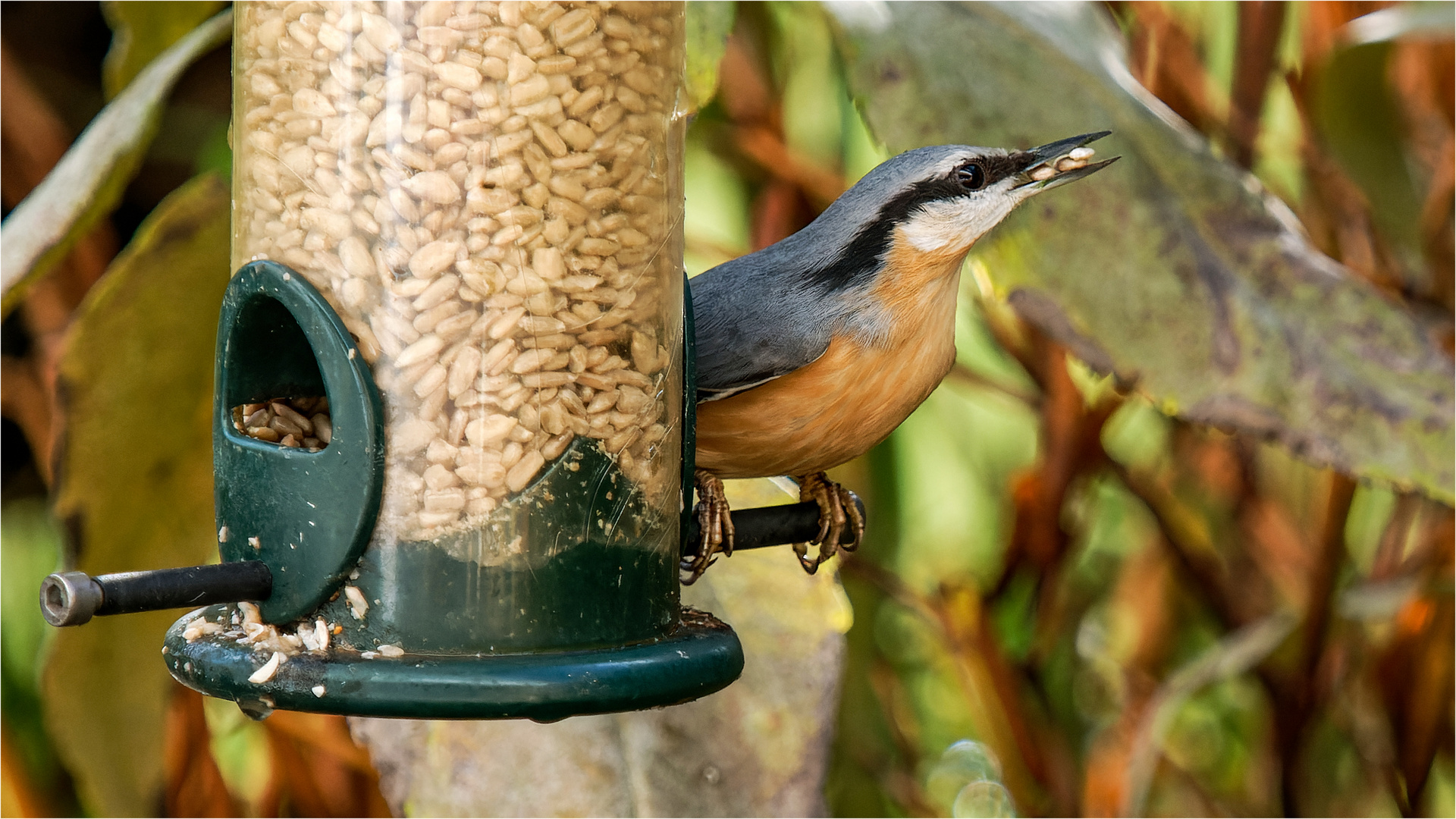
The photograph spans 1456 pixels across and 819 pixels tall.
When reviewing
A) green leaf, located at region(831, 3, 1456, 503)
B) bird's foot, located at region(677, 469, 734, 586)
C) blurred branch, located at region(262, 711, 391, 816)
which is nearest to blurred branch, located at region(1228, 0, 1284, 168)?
green leaf, located at region(831, 3, 1456, 503)

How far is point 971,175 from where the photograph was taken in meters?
2.28

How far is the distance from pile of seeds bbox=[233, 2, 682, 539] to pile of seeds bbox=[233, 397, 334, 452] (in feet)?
0.85

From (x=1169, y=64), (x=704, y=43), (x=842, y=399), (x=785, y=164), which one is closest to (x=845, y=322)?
(x=842, y=399)

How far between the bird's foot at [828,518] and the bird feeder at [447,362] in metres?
0.59

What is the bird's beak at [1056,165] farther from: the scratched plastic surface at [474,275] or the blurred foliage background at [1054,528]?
the scratched plastic surface at [474,275]

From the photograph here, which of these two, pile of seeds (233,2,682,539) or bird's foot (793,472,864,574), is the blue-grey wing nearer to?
bird's foot (793,472,864,574)

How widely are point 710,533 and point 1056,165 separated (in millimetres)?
842

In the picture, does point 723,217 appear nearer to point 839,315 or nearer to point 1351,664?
point 839,315

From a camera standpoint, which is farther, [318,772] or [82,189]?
[318,772]

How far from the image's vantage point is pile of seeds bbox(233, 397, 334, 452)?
6.31 ft

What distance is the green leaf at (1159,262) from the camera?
2.15 m

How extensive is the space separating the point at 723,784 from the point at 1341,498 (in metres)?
1.55

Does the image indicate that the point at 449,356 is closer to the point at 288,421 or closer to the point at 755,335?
the point at 288,421

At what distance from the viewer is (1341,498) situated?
291 centimetres
